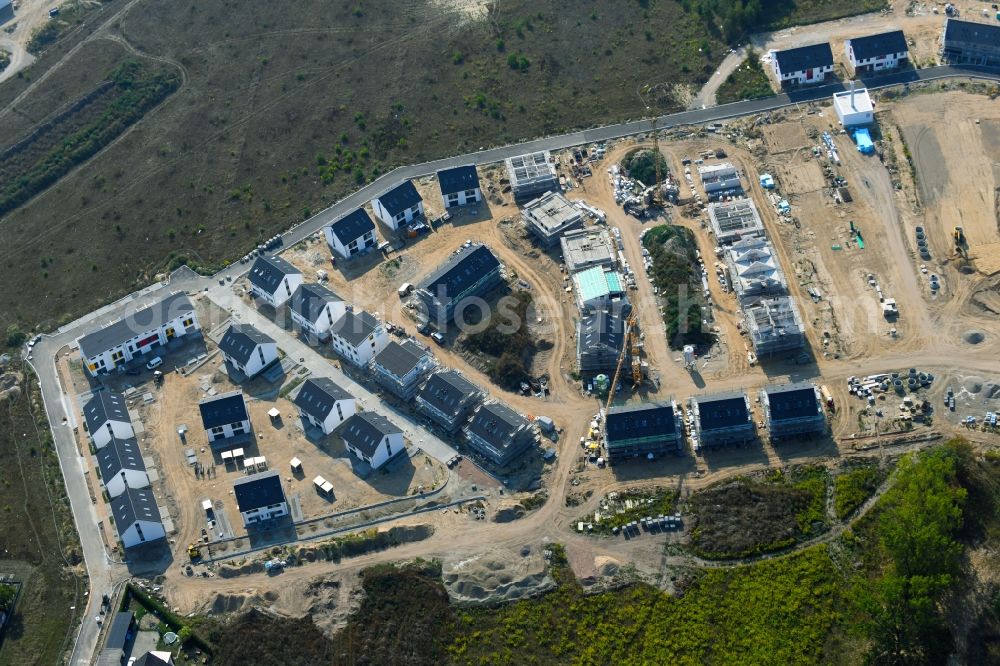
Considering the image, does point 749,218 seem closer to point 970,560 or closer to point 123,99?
point 970,560

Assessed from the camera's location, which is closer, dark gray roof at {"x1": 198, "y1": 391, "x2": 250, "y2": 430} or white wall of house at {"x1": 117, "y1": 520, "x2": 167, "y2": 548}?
white wall of house at {"x1": 117, "y1": 520, "x2": 167, "y2": 548}

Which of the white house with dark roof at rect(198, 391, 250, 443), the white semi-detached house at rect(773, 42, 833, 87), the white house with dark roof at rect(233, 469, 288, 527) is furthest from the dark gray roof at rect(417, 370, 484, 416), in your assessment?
→ the white semi-detached house at rect(773, 42, 833, 87)

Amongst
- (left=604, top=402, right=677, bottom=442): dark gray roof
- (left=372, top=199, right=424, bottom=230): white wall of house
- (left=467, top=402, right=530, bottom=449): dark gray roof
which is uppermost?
(left=372, top=199, right=424, bottom=230): white wall of house

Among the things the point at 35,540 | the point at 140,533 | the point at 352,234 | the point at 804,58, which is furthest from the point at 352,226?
the point at 804,58

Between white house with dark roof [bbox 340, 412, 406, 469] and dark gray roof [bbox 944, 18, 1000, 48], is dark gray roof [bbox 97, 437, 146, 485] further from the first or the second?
dark gray roof [bbox 944, 18, 1000, 48]

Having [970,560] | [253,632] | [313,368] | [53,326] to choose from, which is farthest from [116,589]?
[970,560]

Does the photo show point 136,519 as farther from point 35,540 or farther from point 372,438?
point 372,438

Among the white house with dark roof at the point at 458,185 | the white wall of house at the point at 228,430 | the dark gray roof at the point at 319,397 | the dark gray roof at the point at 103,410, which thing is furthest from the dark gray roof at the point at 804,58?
the dark gray roof at the point at 103,410
